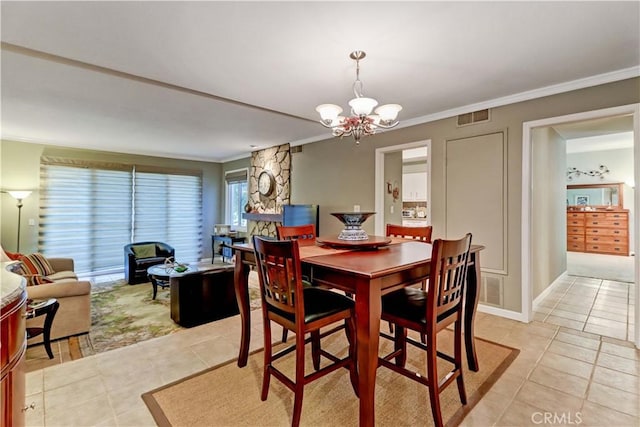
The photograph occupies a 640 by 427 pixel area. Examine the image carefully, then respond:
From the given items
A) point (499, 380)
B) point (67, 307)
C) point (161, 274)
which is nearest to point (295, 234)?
point (499, 380)

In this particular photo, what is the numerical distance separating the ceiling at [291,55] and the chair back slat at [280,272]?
4.64ft

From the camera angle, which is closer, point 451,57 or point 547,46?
point 547,46

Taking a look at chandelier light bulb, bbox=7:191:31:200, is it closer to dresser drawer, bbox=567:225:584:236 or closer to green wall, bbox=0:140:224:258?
green wall, bbox=0:140:224:258

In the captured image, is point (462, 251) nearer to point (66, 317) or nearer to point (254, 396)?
point (254, 396)

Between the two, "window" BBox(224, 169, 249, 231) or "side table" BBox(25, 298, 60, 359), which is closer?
"side table" BBox(25, 298, 60, 359)

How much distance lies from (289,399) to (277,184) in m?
4.53

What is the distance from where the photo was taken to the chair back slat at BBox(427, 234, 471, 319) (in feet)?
5.15

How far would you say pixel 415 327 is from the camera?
5.56ft

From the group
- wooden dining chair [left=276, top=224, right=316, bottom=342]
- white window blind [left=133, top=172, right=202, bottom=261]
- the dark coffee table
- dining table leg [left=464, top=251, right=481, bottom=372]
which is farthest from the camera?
white window blind [left=133, top=172, right=202, bottom=261]

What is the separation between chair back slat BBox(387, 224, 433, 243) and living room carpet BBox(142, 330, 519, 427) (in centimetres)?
107

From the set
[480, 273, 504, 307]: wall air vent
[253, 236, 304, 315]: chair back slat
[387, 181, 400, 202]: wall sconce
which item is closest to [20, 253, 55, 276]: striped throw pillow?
[253, 236, 304, 315]: chair back slat

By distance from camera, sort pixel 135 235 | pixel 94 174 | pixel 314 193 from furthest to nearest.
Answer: pixel 135 235 → pixel 94 174 → pixel 314 193

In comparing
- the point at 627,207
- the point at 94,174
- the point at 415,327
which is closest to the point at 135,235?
the point at 94,174

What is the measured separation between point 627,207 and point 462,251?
8.22 meters
